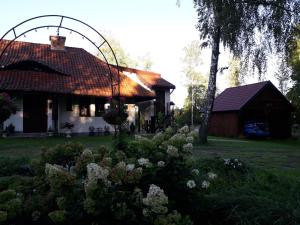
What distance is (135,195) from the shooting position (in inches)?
142

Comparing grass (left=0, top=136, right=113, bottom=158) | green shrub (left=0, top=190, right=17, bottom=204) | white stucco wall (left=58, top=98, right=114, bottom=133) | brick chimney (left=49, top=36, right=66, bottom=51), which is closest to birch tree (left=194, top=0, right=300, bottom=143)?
grass (left=0, top=136, right=113, bottom=158)

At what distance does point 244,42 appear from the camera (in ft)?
57.9

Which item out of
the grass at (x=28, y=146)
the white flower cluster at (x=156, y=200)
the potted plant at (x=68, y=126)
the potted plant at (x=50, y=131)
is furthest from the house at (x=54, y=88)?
the white flower cluster at (x=156, y=200)

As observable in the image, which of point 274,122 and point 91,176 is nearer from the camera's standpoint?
point 91,176

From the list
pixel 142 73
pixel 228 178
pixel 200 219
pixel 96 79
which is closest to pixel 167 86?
pixel 142 73

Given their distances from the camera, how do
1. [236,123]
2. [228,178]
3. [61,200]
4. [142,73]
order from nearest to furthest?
1. [61,200]
2. [228,178]
3. [236,123]
4. [142,73]

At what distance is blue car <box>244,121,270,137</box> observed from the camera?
97.2ft

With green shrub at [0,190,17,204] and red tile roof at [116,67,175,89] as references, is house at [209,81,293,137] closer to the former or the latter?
red tile roof at [116,67,175,89]

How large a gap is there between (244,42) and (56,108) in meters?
10.9

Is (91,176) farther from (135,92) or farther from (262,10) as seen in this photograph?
(135,92)

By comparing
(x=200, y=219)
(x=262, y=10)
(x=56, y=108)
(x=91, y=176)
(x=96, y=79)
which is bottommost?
(x=200, y=219)

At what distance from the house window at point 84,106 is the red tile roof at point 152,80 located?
24.6 feet

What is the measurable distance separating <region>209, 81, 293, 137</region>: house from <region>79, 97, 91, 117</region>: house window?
39.2 feet

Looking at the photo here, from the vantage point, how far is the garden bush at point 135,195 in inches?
135
